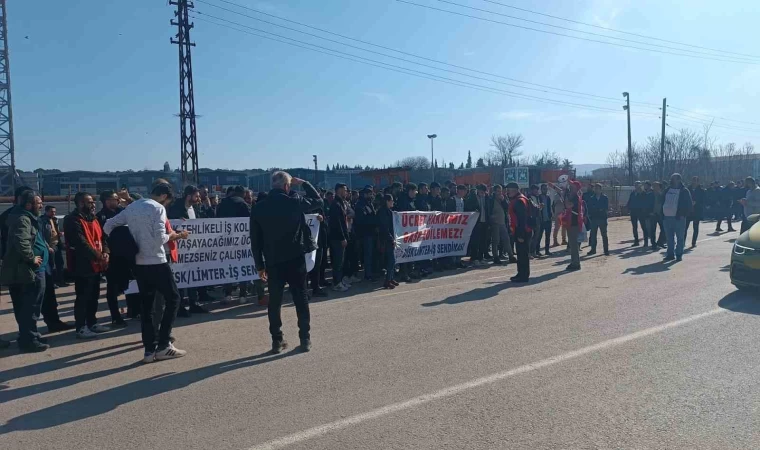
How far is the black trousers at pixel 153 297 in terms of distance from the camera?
646 centimetres

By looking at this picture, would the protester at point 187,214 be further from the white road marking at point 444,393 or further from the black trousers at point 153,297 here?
the white road marking at point 444,393

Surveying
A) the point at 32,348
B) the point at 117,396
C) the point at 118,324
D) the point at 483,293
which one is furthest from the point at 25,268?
the point at 483,293

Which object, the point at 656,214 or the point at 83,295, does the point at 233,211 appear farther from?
the point at 656,214

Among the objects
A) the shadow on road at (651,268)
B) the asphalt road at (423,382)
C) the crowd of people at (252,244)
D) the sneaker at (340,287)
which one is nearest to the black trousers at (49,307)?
the crowd of people at (252,244)

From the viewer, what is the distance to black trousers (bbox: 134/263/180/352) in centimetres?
646

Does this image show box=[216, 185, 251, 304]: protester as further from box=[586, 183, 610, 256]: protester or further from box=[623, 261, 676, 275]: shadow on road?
box=[586, 183, 610, 256]: protester

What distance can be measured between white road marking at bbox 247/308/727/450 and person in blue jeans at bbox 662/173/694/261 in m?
7.25

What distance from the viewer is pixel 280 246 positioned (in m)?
6.66

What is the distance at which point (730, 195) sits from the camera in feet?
73.0

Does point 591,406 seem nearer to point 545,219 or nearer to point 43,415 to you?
point 43,415

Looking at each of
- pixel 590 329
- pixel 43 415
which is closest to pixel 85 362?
pixel 43 415

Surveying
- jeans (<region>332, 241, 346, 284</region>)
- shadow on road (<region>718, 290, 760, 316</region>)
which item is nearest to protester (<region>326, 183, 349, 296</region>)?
jeans (<region>332, 241, 346, 284</region>)

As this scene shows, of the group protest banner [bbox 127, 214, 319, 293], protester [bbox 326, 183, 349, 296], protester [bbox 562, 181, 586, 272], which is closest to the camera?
protest banner [bbox 127, 214, 319, 293]

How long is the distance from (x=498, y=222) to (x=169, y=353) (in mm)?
9838
